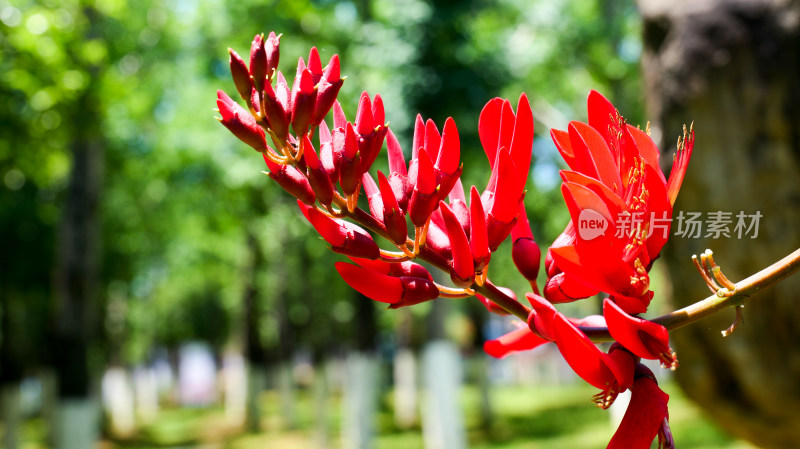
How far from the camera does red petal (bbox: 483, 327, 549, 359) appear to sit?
815 mm

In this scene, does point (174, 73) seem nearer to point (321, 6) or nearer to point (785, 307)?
point (321, 6)

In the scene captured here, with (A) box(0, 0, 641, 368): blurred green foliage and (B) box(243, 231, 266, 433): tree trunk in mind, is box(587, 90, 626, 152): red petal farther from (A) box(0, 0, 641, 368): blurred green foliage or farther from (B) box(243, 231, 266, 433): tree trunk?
(B) box(243, 231, 266, 433): tree trunk

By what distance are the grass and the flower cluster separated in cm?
1044

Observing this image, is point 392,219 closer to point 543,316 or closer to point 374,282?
point 374,282

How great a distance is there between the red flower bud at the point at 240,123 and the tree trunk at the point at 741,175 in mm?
3438

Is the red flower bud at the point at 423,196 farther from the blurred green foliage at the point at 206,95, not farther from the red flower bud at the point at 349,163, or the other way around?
the blurred green foliage at the point at 206,95

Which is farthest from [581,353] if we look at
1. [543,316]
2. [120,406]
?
[120,406]

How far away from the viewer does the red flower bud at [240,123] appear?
67 centimetres

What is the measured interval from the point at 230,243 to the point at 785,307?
58.1 ft

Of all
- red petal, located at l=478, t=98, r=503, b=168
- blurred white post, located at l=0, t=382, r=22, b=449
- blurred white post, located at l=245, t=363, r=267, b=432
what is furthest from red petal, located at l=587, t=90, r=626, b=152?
blurred white post, located at l=245, t=363, r=267, b=432

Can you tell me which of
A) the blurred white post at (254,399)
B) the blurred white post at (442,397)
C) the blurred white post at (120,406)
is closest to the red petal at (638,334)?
the blurred white post at (442,397)

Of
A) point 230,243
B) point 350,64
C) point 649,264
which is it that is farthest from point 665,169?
point 230,243

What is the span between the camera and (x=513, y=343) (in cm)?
84

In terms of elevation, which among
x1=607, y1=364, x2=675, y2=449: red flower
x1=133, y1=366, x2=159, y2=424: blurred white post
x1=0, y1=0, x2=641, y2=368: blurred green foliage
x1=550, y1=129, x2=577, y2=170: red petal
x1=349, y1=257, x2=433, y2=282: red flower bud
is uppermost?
x1=0, y1=0, x2=641, y2=368: blurred green foliage
